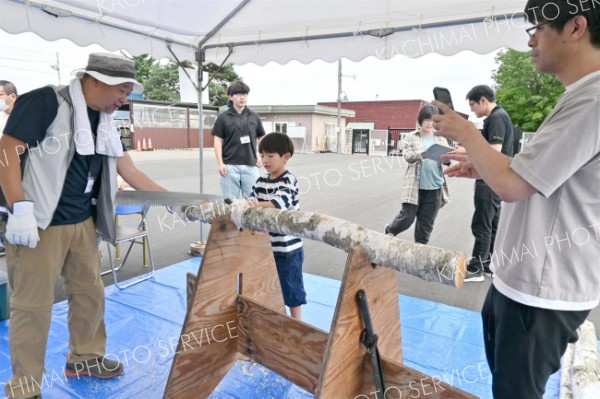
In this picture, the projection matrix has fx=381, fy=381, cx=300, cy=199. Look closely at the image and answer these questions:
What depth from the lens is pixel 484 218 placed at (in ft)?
13.3

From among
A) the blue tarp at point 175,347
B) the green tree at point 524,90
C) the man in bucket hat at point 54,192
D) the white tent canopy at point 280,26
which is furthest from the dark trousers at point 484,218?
the green tree at point 524,90

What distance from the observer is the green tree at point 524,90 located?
25.3 meters

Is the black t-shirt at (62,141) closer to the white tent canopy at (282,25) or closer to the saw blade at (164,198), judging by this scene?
the saw blade at (164,198)

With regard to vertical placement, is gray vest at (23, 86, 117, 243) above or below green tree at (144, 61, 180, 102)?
below

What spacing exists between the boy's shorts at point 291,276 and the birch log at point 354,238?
731 millimetres

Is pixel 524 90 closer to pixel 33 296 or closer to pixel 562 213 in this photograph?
pixel 562 213

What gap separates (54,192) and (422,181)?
3.63 m

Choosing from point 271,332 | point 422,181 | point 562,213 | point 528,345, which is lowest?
point 271,332

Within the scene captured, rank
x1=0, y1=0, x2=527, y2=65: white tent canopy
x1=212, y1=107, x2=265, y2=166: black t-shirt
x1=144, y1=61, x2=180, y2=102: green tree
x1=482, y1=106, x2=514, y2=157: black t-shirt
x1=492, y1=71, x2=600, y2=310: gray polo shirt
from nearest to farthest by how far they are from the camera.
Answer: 1. x1=492, y1=71, x2=600, y2=310: gray polo shirt
2. x1=0, y1=0, x2=527, y2=65: white tent canopy
3. x1=482, y1=106, x2=514, y2=157: black t-shirt
4. x1=212, y1=107, x2=265, y2=166: black t-shirt
5. x1=144, y1=61, x2=180, y2=102: green tree

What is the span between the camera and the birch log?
4.21 ft

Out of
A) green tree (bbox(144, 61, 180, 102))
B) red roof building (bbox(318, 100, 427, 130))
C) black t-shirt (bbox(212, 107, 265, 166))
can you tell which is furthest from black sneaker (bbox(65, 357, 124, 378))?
green tree (bbox(144, 61, 180, 102))

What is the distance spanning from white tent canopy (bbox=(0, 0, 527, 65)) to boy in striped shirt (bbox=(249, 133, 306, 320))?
Answer: 1.96 metres

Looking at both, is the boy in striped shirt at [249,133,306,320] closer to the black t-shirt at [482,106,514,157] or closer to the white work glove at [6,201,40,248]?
the white work glove at [6,201,40,248]

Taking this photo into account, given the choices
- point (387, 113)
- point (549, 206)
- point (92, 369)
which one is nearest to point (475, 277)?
point (549, 206)
